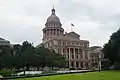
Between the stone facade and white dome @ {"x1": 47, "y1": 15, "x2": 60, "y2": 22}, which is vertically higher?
white dome @ {"x1": 47, "y1": 15, "x2": 60, "y2": 22}

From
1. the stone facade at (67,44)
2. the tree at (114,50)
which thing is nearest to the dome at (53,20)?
the stone facade at (67,44)

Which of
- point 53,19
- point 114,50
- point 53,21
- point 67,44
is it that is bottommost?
point 114,50

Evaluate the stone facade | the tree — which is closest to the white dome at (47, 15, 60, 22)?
the stone facade

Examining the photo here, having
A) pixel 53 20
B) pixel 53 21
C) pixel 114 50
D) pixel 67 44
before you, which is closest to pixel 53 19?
pixel 53 20

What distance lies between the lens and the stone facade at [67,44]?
11838cm

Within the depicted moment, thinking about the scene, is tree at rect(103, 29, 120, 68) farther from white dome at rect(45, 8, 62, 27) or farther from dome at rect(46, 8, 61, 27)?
dome at rect(46, 8, 61, 27)

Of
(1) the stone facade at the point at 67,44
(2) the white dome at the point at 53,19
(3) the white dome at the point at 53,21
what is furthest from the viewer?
(2) the white dome at the point at 53,19

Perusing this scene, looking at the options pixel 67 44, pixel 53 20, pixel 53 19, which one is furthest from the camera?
pixel 53 19

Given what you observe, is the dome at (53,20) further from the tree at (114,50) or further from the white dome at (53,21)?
the tree at (114,50)

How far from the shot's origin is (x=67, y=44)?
394 ft

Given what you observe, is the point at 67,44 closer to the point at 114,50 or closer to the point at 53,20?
the point at 53,20

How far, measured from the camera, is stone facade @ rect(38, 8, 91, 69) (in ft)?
388

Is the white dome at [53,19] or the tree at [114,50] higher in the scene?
the white dome at [53,19]

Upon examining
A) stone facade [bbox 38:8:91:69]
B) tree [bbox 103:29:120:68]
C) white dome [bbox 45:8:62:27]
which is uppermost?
white dome [bbox 45:8:62:27]
